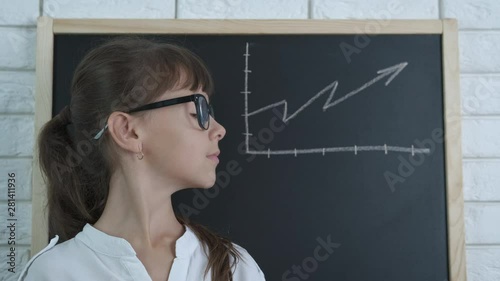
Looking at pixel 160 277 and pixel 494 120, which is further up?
pixel 494 120

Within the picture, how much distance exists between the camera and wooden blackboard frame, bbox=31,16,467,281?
3.94 ft

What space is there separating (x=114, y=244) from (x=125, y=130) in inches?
8.2

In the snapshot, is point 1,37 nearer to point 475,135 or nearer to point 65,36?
point 65,36

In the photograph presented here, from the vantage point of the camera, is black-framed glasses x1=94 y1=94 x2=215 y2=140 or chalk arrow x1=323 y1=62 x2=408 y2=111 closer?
black-framed glasses x1=94 y1=94 x2=215 y2=140

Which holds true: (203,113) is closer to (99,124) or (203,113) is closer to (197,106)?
(197,106)

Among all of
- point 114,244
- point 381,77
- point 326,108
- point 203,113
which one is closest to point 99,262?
point 114,244

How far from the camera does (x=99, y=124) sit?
1003mm

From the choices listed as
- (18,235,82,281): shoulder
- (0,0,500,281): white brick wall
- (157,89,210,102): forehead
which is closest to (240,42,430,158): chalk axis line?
(0,0,500,281): white brick wall

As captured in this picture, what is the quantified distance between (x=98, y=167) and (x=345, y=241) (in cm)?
58

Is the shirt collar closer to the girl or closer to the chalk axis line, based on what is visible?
the girl

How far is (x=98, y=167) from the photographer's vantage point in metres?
1.08

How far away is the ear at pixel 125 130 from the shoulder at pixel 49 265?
A: 8.5 inches

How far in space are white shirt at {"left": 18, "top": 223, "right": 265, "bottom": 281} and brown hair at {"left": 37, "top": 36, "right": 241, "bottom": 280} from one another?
0.05 m

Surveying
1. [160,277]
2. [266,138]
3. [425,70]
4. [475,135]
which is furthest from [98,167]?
[475,135]
